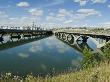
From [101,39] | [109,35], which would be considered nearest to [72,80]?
[109,35]

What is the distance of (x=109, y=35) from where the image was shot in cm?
6081

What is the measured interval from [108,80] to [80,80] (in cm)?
114

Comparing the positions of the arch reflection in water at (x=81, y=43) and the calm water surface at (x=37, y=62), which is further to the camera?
the arch reflection in water at (x=81, y=43)

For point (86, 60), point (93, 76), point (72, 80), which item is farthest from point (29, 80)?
point (86, 60)

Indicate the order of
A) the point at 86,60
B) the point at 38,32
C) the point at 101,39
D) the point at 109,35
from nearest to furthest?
the point at 86,60, the point at 109,35, the point at 101,39, the point at 38,32

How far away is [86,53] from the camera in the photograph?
30.3m

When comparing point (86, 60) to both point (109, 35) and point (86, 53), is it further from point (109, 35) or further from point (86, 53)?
point (109, 35)

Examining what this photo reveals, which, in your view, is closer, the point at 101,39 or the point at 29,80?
the point at 29,80

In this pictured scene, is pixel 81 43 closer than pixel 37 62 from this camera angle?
No

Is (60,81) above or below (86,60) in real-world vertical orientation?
above

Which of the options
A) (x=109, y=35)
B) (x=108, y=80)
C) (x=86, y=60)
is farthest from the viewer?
(x=109, y=35)

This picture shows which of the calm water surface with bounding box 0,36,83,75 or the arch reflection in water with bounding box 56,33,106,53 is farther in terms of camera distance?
the arch reflection in water with bounding box 56,33,106,53

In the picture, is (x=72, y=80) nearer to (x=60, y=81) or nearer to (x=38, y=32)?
(x=60, y=81)

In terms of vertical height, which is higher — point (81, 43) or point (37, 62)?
point (37, 62)
